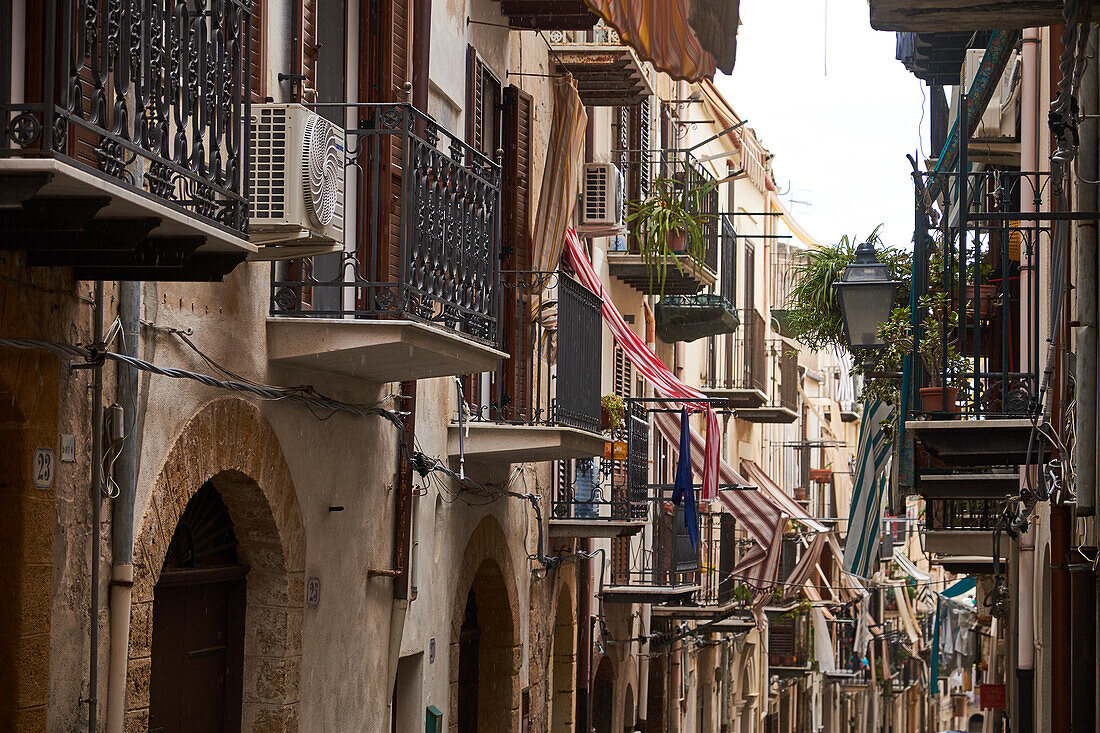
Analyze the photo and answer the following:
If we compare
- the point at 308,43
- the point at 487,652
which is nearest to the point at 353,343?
the point at 308,43

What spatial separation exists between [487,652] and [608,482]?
604 cm

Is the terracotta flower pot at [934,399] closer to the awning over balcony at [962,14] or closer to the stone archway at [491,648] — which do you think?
the stone archway at [491,648]

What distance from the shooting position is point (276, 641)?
888 centimetres

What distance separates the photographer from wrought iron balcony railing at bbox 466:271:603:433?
45.1ft

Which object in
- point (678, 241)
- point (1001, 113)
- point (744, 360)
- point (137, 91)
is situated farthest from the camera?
point (744, 360)

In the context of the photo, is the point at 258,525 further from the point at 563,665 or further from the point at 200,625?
the point at 563,665

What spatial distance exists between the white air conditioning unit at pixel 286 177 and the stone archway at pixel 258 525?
93 centimetres

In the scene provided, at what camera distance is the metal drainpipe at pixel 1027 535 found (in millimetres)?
12219

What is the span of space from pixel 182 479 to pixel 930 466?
26.1 feet

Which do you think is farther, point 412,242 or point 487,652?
point 487,652

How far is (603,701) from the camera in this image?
22359mm

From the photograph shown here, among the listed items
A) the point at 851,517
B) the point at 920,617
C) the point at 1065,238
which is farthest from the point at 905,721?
the point at 1065,238

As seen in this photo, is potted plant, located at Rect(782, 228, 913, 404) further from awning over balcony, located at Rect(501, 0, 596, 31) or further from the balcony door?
the balcony door

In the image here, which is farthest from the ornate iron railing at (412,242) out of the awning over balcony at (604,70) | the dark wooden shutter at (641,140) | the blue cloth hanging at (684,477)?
the dark wooden shutter at (641,140)
